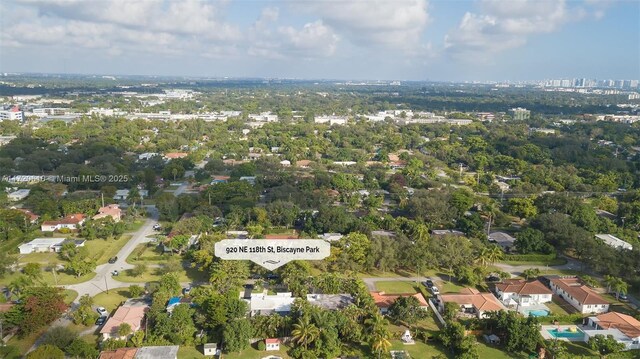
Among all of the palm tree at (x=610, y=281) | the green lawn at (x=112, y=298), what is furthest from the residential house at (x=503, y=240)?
Answer: the green lawn at (x=112, y=298)

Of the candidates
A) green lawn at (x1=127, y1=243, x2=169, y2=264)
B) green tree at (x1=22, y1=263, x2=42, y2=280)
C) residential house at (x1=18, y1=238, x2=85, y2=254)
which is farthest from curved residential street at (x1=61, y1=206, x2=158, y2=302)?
residential house at (x1=18, y1=238, x2=85, y2=254)

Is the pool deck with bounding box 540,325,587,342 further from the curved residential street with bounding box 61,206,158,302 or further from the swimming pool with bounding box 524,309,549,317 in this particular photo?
the curved residential street with bounding box 61,206,158,302

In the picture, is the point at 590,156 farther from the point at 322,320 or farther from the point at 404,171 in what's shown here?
the point at 322,320

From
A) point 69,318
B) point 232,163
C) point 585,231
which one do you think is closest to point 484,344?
point 585,231

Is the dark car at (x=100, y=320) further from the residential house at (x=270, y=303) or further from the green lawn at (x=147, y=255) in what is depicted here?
the green lawn at (x=147, y=255)

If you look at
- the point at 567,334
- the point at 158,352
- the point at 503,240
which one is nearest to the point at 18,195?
the point at 158,352
